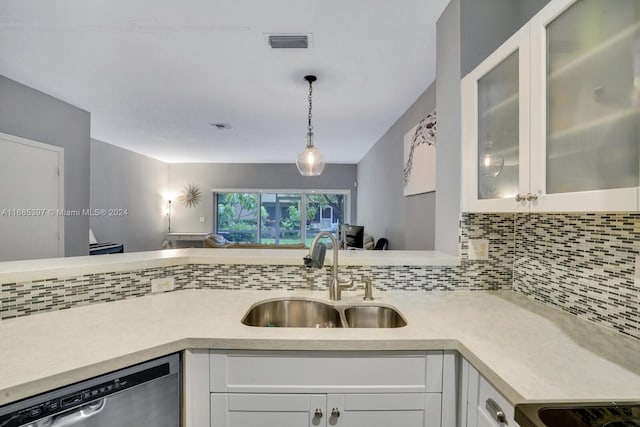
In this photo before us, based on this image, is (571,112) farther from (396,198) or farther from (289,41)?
(396,198)

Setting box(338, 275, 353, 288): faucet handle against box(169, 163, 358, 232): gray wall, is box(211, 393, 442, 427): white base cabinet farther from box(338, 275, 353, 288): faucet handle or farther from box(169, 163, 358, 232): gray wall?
box(169, 163, 358, 232): gray wall

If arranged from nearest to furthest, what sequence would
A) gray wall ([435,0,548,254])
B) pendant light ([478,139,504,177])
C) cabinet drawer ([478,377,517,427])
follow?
cabinet drawer ([478,377,517,427])
pendant light ([478,139,504,177])
gray wall ([435,0,548,254])

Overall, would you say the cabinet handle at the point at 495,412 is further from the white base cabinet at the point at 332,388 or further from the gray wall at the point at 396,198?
the gray wall at the point at 396,198

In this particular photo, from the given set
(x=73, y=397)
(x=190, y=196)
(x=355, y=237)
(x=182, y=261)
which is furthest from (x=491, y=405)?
(x=190, y=196)

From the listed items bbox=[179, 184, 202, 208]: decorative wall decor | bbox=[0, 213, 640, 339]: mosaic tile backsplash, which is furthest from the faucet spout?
bbox=[179, 184, 202, 208]: decorative wall decor

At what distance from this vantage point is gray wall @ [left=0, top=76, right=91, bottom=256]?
114 inches

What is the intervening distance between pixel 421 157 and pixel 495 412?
2.45m

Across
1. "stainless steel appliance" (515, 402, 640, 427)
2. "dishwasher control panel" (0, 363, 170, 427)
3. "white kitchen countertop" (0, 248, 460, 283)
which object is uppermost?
"white kitchen countertop" (0, 248, 460, 283)

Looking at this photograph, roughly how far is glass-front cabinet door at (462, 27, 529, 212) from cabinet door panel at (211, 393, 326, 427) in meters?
1.04

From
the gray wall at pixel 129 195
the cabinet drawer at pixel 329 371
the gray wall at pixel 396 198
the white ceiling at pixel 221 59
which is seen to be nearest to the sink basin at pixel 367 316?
the cabinet drawer at pixel 329 371

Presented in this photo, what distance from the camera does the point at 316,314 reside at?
146 centimetres

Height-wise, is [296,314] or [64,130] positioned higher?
[64,130]

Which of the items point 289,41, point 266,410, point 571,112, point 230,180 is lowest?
point 266,410

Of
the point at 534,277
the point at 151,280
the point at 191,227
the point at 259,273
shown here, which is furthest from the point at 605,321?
the point at 191,227
